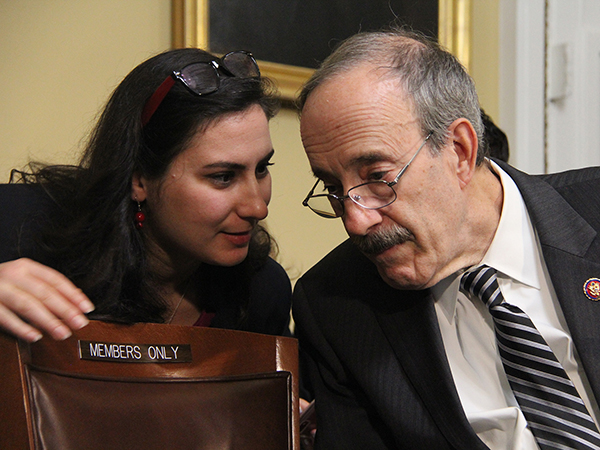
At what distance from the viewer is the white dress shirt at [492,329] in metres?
1.44

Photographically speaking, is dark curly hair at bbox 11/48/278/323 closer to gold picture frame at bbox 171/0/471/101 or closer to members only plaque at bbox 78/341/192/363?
members only plaque at bbox 78/341/192/363

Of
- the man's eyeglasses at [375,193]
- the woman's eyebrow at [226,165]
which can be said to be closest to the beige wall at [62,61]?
the woman's eyebrow at [226,165]

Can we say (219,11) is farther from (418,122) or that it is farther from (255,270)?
(418,122)

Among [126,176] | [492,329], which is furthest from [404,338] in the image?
[126,176]

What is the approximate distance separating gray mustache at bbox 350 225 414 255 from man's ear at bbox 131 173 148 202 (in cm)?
64

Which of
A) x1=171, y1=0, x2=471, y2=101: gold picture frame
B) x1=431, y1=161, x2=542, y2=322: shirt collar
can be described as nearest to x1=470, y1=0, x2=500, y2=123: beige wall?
x1=171, y1=0, x2=471, y2=101: gold picture frame

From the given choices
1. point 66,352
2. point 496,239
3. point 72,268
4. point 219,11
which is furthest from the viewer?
point 219,11

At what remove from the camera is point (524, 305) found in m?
1.48

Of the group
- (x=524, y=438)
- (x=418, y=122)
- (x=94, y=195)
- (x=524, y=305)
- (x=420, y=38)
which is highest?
(x=420, y=38)

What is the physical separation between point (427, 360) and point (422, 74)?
0.60 metres

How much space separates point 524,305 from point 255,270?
81 centimetres

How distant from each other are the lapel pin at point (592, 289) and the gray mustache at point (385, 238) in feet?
1.18

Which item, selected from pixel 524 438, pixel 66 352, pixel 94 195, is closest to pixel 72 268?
pixel 94 195

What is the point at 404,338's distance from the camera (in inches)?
60.9
